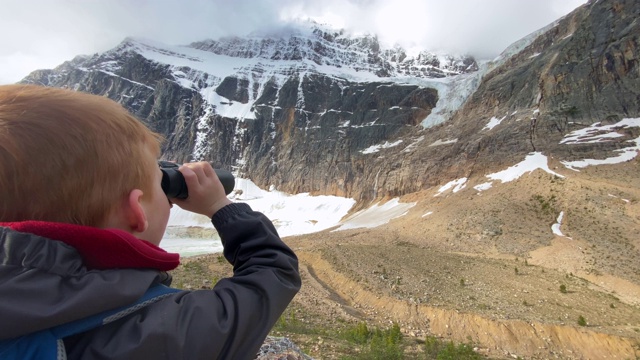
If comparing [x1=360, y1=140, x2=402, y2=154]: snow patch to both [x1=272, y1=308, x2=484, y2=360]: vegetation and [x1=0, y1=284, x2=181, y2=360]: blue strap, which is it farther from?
[x1=0, y1=284, x2=181, y2=360]: blue strap

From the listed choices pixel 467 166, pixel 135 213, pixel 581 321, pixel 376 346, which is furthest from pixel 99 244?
pixel 467 166

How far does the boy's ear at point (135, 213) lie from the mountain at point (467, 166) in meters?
10.5

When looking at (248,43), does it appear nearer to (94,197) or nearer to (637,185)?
(637,185)

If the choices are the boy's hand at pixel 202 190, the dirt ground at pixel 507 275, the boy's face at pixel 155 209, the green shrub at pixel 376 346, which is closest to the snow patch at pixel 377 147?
the dirt ground at pixel 507 275

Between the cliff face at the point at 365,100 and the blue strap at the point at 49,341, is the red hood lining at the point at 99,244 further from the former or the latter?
the cliff face at the point at 365,100

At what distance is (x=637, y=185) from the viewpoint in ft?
82.9

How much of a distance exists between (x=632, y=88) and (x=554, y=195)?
1976 cm

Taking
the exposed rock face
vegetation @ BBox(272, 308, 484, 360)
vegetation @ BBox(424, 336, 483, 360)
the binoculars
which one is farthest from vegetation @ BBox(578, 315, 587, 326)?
the exposed rock face

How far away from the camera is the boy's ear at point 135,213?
3.72 ft

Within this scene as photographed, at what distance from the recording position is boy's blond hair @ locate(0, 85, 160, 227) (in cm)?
95

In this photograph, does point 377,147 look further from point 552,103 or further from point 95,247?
point 95,247

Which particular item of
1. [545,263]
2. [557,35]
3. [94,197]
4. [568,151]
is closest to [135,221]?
[94,197]

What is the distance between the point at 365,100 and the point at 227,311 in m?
82.2

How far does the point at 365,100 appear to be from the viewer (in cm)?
8075
